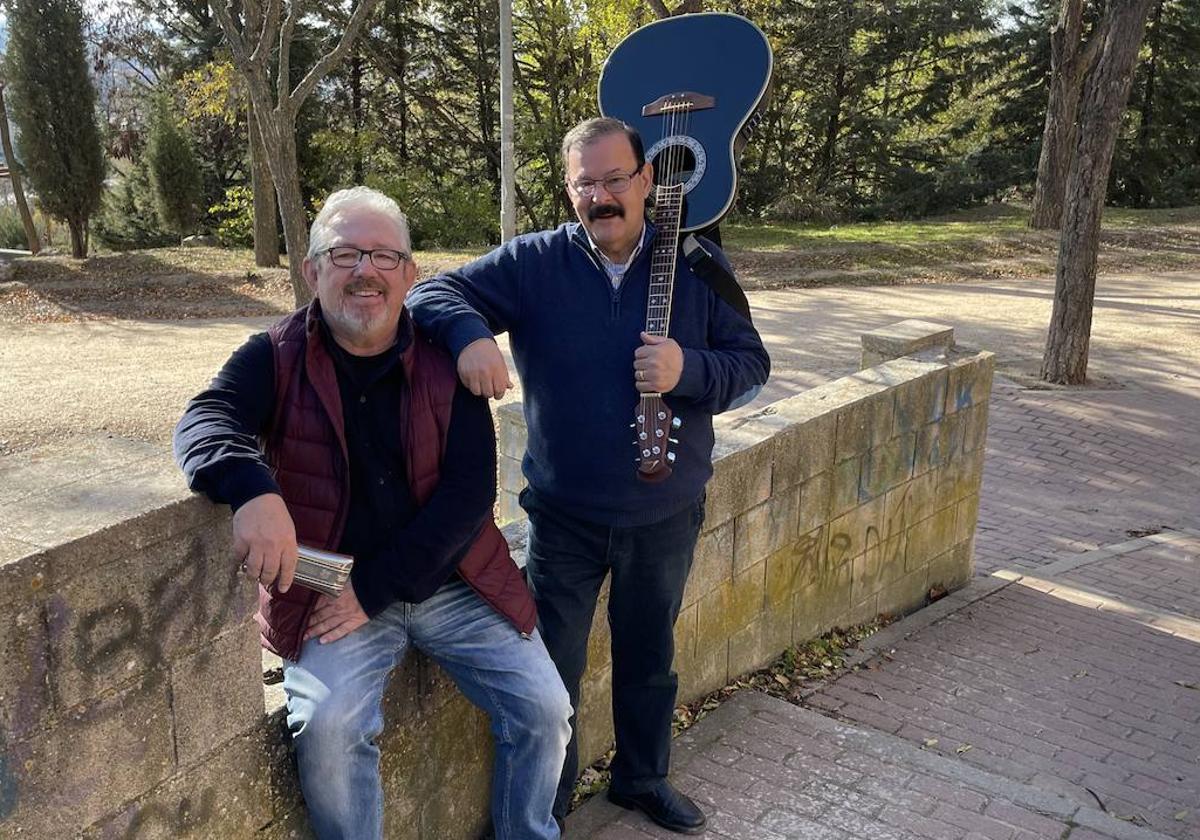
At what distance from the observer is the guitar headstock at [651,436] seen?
302 centimetres

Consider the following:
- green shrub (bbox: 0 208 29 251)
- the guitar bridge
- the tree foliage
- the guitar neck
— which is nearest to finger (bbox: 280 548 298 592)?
the guitar neck

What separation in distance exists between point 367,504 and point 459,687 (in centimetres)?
57

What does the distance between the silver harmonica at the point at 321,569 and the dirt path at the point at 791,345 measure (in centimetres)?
677

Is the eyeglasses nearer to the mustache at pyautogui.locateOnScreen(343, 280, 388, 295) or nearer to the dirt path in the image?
the mustache at pyautogui.locateOnScreen(343, 280, 388, 295)

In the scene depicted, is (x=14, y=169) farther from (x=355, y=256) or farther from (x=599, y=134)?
(x=355, y=256)

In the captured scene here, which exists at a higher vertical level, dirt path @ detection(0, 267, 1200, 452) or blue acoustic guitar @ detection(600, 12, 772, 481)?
blue acoustic guitar @ detection(600, 12, 772, 481)

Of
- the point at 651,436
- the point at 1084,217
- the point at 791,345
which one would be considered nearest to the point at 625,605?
the point at 651,436

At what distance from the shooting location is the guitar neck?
305 centimetres

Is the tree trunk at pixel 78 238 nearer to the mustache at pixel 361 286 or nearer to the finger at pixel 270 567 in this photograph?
the mustache at pixel 361 286

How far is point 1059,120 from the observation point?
2178cm

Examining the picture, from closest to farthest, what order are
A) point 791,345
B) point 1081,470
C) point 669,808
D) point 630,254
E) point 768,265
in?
point 630,254 → point 669,808 → point 1081,470 → point 791,345 → point 768,265

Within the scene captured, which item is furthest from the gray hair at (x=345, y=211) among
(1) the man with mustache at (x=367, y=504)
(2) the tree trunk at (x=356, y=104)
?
(2) the tree trunk at (x=356, y=104)

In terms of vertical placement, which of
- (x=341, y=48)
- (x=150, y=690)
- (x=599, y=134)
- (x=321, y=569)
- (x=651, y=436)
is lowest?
(x=150, y=690)

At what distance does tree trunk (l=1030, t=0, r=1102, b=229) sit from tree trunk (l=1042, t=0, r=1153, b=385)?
10.3 meters
